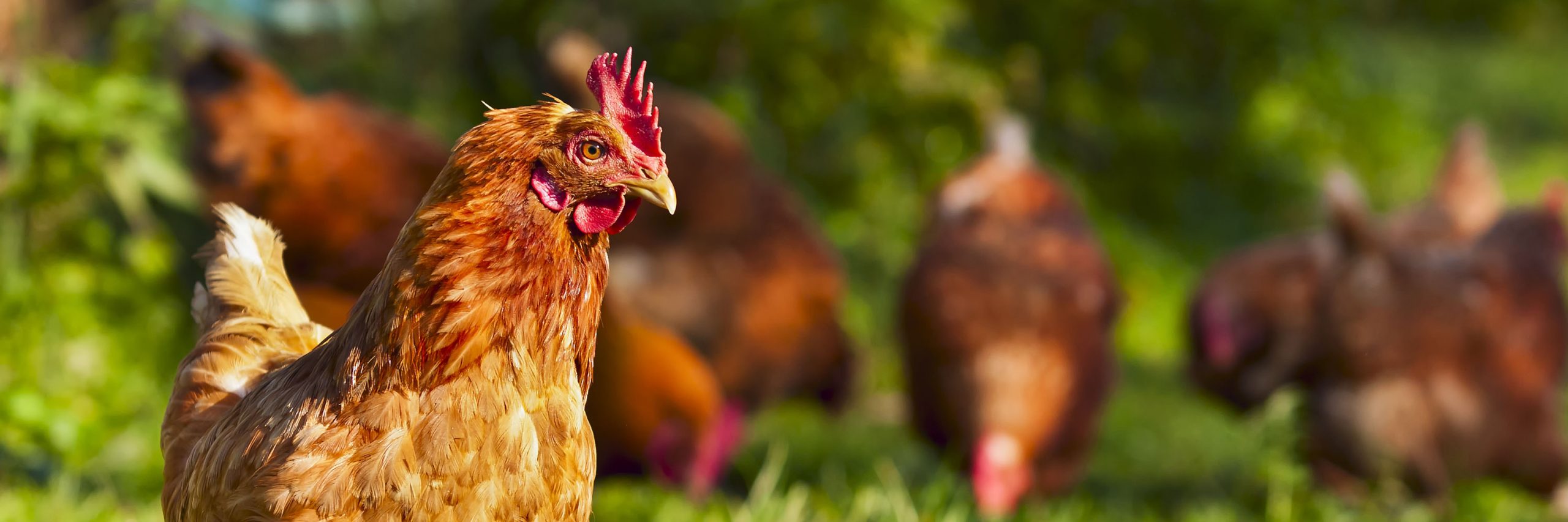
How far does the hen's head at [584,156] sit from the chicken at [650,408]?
82.1 inches

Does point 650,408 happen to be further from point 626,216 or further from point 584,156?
point 584,156

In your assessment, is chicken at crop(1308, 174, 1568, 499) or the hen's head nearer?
the hen's head

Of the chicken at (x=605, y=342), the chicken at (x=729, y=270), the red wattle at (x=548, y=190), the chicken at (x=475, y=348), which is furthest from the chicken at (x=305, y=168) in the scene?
the red wattle at (x=548, y=190)

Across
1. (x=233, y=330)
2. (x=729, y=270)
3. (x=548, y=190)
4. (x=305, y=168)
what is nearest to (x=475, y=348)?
(x=548, y=190)

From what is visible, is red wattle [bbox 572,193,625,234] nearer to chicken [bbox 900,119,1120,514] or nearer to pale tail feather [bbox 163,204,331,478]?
pale tail feather [bbox 163,204,331,478]

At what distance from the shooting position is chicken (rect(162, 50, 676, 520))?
5.42 feet

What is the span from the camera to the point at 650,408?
12.8 ft

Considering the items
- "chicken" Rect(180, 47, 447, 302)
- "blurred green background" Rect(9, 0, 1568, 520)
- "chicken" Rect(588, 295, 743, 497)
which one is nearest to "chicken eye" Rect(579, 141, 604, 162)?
"blurred green background" Rect(9, 0, 1568, 520)

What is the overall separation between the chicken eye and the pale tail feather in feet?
2.50

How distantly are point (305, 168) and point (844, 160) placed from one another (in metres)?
3.43

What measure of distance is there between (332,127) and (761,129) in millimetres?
2972

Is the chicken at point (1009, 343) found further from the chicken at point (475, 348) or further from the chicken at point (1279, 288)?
the chicken at point (475, 348)

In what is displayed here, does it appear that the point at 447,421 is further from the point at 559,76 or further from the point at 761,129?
the point at 761,129

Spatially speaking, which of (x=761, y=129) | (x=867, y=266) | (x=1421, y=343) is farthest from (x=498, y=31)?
(x=1421, y=343)
